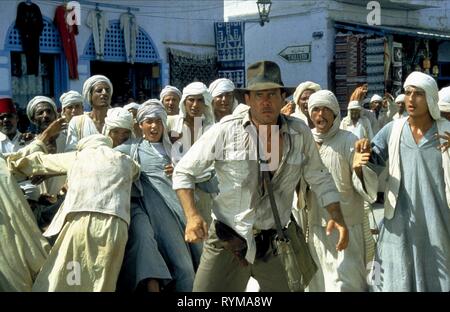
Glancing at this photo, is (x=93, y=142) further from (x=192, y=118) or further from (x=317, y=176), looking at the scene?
(x=192, y=118)

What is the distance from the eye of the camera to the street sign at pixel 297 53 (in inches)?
747

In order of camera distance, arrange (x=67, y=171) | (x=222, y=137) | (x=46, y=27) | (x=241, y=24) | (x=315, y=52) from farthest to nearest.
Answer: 1. (x=315, y=52)
2. (x=241, y=24)
3. (x=46, y=27)
4. (x=67, y=171)
5. (x=222, y=137)

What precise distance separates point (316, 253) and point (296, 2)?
47.3 ft

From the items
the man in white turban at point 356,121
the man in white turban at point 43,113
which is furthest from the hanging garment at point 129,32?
the man in white turban at point 43,113

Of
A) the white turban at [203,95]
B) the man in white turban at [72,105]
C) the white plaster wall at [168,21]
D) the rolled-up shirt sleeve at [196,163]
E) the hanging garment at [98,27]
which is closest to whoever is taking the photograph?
the rolled-up shirt sleeve at [196,163]

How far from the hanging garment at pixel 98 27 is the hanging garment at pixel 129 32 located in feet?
1.89

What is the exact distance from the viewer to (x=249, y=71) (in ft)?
14.5

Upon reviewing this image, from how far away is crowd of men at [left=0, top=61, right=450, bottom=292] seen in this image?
4207mm

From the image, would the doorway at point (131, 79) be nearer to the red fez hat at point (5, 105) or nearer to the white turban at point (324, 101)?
the red fez hat at point (5, 105)

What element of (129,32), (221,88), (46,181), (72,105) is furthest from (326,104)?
(129,32)

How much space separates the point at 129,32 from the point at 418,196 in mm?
10766

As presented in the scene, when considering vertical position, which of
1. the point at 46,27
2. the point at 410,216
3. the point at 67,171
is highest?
the point at 46,27
